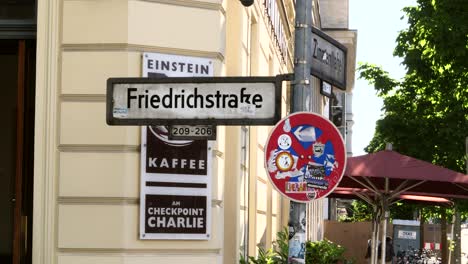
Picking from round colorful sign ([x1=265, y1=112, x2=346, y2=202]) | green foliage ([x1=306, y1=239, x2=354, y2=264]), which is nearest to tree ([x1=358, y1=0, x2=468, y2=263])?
green foliage ([x1=306, y1=239, x2=354, y2=264])

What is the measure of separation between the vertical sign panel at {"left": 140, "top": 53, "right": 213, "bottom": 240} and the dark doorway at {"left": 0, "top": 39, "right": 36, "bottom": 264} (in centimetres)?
118

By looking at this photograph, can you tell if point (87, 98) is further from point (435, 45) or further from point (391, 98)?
point (391, 98)

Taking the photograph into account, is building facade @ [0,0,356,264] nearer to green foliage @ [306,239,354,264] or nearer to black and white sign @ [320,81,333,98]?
black and white sign @ [320,81,333,98]

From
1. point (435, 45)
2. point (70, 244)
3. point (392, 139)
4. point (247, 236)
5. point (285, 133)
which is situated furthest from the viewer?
point (392, 139)

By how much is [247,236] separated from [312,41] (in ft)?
19.5

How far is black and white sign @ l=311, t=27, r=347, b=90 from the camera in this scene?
5598 millimetres

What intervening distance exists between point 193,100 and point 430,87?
15408 mm

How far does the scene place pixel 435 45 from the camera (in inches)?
601

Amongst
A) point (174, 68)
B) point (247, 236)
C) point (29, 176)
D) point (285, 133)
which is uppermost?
point (174, 68)

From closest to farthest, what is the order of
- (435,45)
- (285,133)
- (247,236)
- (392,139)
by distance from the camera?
(285,133)
(247,236)
(435,45)
(392,139)

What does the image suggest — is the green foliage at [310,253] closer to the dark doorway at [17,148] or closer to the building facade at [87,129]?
the building facade at [87,129]

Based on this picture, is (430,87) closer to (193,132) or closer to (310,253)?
(310,253)

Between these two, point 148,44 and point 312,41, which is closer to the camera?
point 312,41

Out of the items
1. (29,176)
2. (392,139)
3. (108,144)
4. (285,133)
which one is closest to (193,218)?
(108,144)
